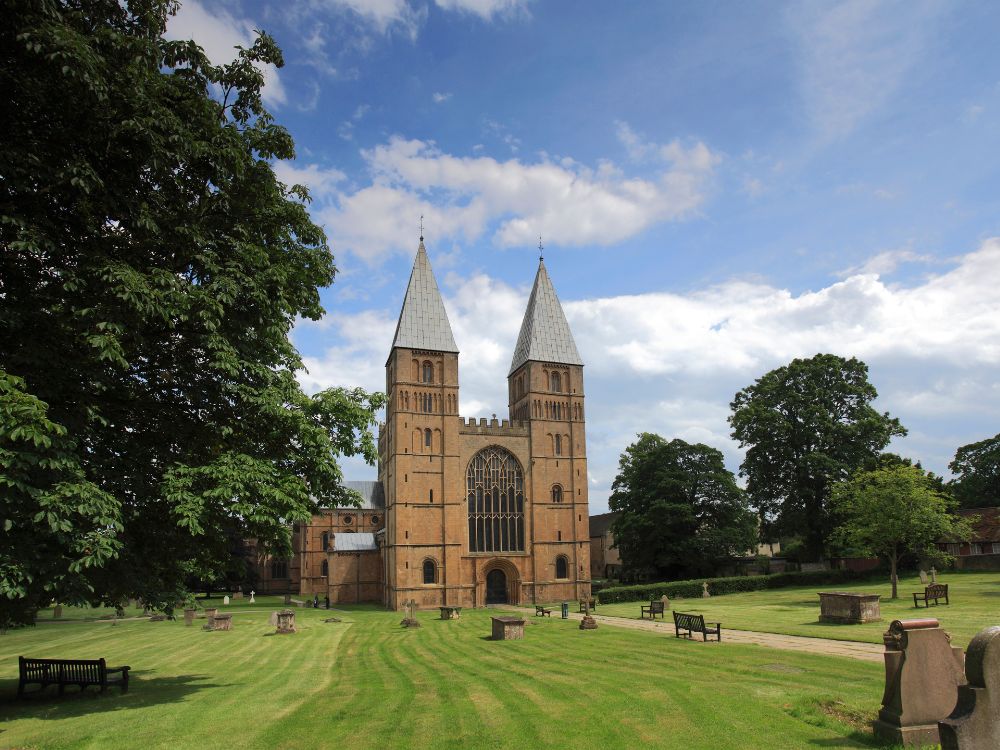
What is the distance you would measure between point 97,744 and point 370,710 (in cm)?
416

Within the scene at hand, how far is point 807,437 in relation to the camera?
165 feet

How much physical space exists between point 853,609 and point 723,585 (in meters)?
23.6

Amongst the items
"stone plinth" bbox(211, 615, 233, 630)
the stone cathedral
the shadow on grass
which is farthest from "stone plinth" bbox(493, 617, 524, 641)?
→ the stone cathedral

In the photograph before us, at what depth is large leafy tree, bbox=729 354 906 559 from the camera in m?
49.4

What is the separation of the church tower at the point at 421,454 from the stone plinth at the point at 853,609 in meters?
32.2

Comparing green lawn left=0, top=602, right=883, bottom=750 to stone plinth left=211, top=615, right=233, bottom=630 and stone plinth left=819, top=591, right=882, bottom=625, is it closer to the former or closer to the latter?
stone plinth left=819, top=591, right=882, bottom=625

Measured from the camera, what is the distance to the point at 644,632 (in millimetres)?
24375

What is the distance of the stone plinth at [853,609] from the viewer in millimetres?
22344

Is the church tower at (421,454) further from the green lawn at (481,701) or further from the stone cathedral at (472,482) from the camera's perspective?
the green lawn at (481,701)

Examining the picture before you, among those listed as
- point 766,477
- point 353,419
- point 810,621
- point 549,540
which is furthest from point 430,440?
point 353,419

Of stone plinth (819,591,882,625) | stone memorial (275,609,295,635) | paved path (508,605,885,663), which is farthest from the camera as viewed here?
stone memorial (275,609,295,635)

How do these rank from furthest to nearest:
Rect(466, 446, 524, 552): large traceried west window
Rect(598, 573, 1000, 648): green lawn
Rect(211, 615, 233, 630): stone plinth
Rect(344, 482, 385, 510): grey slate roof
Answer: Rect(344, 482, 385, 510): grey slate roof < Rect(466, 446, 524, 552): large traceried west window < Rect(211, 615, 233, 630): stone plinth < Rect(598, 573, 1000, 648): green lawn

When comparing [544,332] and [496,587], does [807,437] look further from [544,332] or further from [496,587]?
[496,587]

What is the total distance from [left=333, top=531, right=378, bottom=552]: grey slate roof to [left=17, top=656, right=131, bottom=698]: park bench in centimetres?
4382
